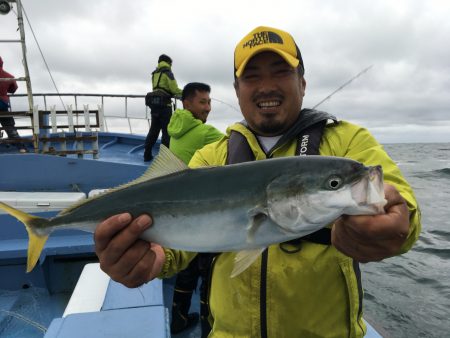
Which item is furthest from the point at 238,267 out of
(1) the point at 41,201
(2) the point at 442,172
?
(2) the point at 442,172

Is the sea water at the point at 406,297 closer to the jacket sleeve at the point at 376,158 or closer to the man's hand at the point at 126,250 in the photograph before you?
the jacket sleeve at the point at 376,158

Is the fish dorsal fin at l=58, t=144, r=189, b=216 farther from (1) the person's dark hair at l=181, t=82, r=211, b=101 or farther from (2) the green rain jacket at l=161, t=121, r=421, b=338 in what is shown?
(1) the person's dark hair at l=181, t=82, r=211, b=101

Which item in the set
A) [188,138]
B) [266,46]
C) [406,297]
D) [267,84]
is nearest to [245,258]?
[267,84]

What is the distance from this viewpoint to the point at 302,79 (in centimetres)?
301

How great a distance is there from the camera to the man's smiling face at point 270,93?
273 centimetres

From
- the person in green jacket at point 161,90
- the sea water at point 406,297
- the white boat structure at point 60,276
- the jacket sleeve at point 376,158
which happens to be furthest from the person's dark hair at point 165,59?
the jacket sleeve at point 376,158

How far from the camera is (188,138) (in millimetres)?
6070

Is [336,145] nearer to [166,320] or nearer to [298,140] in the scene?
[298,140]

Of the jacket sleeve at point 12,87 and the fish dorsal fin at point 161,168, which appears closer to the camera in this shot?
the fish dorsal fin at point 161,168

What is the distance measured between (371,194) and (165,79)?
8.98 metres

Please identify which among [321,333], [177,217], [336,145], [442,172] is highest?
[336,145]

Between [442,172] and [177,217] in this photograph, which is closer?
[177,217]

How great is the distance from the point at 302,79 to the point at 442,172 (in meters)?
34.0

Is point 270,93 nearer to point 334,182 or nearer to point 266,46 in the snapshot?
point 266,46
